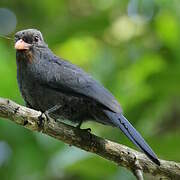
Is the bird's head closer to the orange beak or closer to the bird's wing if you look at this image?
the orange beak

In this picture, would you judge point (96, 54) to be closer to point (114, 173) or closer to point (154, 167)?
point (114, 173)

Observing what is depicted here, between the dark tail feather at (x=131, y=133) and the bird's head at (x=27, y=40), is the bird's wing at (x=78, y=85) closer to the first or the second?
the dark tail feather at (x=131, y=133)

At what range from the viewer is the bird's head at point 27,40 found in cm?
460

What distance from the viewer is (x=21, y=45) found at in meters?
4.60

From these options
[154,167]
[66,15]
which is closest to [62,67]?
[154,167]

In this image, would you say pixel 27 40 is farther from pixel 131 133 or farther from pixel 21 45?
pixel 131 133

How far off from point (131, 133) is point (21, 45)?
1109mm

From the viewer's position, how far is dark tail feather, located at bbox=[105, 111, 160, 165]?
154 inches

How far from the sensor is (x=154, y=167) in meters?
4.20

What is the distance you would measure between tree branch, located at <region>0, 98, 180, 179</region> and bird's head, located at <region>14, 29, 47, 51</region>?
753mm

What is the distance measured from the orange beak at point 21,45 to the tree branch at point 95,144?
72 cm

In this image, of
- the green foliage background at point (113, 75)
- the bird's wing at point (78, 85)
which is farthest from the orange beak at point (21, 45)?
the green foliage background at point (113, 75)

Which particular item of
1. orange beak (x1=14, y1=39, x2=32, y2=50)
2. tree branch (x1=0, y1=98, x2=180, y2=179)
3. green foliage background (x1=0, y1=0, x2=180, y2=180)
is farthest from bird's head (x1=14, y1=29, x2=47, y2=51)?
tree branch (x1=0, y1=98, x2=180, y2=179)

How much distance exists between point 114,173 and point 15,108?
150cm
